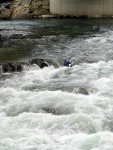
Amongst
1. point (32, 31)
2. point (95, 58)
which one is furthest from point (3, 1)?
point (95, 58)

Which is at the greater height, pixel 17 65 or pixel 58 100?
pixel 17 65

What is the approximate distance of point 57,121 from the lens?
34.3ft

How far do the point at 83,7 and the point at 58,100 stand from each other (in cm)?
3133

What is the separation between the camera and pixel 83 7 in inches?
1646

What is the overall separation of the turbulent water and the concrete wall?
1887 cm

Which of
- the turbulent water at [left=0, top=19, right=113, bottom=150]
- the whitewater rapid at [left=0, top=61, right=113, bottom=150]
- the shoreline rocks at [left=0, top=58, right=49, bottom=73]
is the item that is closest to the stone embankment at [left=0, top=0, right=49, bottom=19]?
the turbulent water at [left=0, top=19, right=113, bottom=150]

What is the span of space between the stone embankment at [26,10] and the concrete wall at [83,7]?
1.26 meters

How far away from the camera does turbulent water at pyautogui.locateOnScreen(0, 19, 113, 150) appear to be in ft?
30.9

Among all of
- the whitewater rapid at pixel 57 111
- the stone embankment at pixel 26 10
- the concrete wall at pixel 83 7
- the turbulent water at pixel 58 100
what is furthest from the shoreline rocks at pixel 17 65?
the stone embankment at pixel 26 10

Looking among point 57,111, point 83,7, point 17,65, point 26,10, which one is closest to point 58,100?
point 57,111

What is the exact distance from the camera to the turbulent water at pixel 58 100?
9414 millimetres

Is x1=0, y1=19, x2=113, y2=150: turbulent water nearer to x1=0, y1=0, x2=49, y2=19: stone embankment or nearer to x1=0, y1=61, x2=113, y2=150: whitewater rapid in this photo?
x1=0, y1=61, x2=113, y2=150: whitewater rapid

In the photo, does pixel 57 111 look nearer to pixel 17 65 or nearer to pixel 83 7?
pixel 17 65

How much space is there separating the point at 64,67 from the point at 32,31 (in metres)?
14.4
